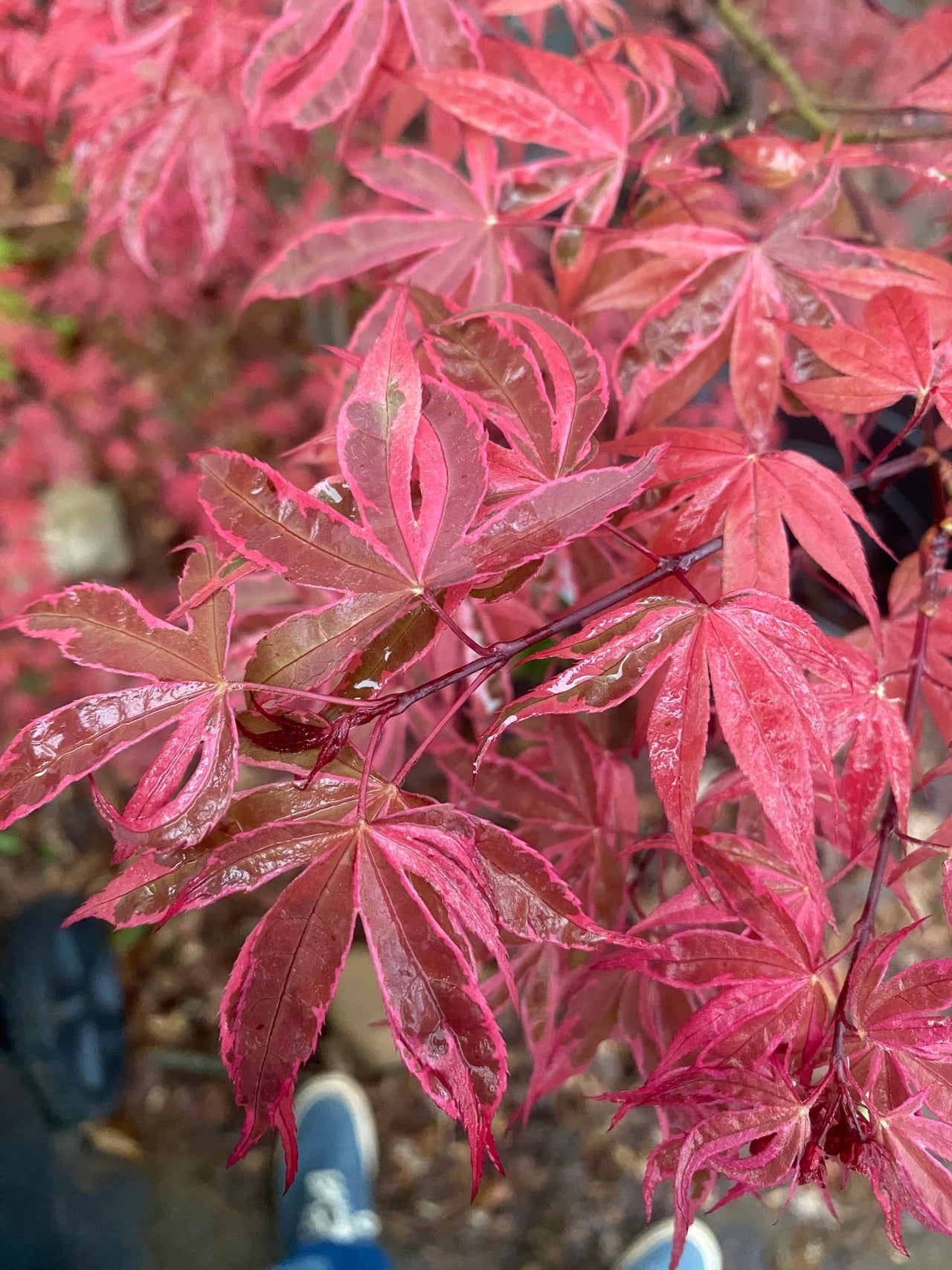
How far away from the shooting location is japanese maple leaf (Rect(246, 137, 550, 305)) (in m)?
0.65

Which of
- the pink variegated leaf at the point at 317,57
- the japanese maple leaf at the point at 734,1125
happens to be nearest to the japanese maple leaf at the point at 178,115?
the pink variegated leaf at the point at 317,57

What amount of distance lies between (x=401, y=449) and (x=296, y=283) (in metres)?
0.34

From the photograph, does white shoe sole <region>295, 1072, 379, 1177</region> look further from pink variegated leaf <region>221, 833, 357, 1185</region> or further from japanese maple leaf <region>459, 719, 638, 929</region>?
pink variegated leaf <region>221, 833, 357, 1185</region>

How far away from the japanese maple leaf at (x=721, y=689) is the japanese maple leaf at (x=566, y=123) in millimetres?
388

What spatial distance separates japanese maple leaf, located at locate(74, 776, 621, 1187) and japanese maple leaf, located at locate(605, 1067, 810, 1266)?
0.32 feet

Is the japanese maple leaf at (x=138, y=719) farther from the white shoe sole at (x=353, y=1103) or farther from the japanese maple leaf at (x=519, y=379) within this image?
the white shoe sole at (x=353, y=1103)

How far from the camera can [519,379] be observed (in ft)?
1.47

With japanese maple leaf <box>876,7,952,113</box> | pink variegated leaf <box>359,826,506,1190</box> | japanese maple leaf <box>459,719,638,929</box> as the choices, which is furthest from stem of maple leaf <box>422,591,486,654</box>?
japanese maple leaf <box>876,7,952,113</box>

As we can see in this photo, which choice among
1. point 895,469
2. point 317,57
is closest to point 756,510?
point 895,469

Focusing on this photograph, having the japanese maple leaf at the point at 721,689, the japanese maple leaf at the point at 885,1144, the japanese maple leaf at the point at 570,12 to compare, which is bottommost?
the japanese maple leaf at the point at 885,1144

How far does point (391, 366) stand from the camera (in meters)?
0.40

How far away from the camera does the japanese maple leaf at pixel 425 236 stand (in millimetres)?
651

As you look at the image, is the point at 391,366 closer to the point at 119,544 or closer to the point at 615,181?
the point at 615,181

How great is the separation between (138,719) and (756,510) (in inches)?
14.9
